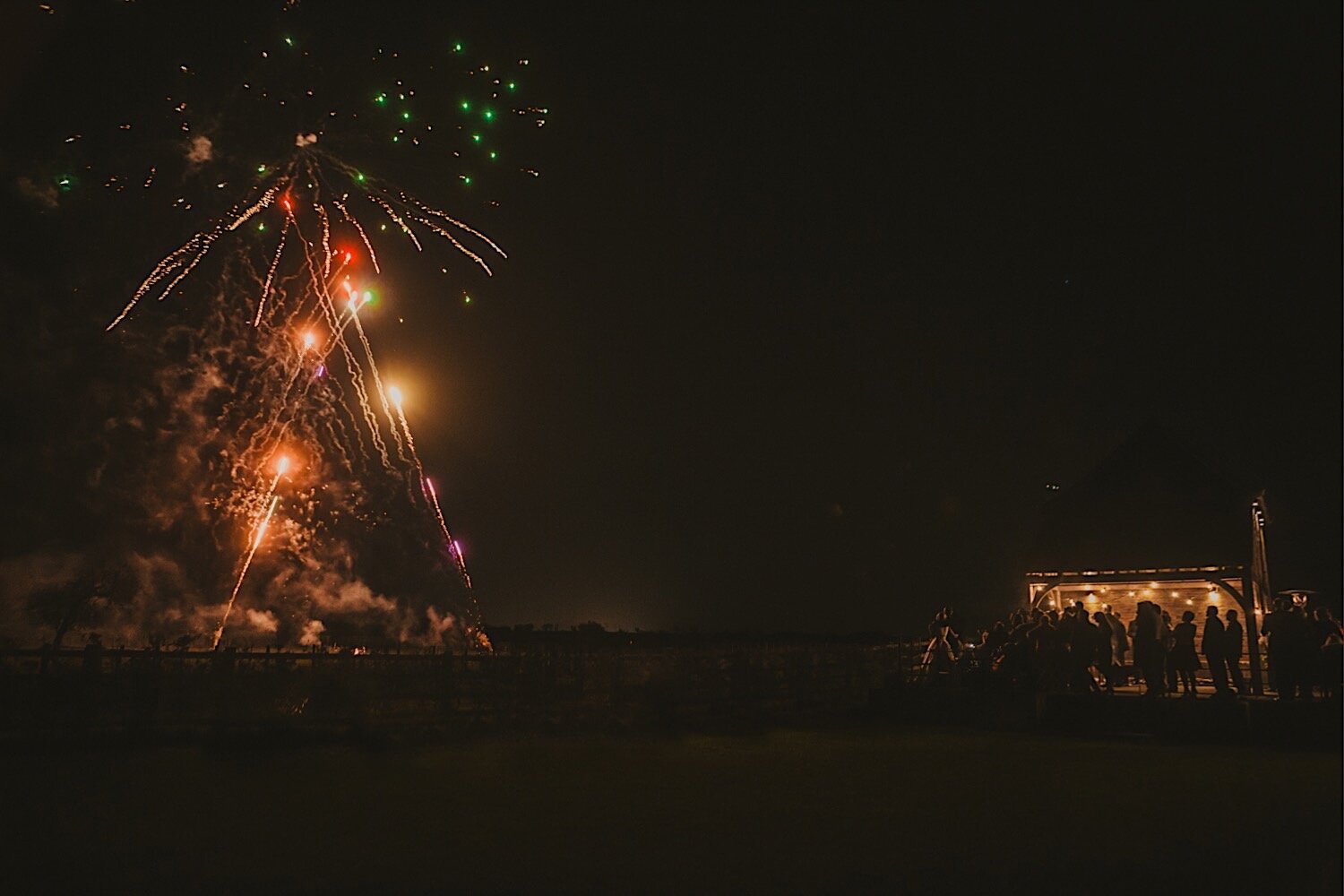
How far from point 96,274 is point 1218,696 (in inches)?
1221

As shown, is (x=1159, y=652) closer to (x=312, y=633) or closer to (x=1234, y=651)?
(x=1234, y=651)

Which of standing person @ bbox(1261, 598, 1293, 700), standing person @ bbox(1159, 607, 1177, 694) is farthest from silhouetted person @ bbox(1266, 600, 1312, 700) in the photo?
standing person @ bbox(1159, 607, 1177, 694)

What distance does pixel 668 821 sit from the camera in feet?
24.3

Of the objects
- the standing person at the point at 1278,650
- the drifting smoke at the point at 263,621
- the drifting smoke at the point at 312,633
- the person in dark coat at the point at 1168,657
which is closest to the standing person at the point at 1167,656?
the person in dark coat at the point at 1168,657

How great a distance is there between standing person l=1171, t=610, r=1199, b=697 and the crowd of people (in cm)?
1

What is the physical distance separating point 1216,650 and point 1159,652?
2.36 ft

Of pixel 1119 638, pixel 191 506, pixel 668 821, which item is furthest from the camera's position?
pixel 191 506

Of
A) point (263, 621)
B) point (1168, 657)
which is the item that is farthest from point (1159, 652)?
point (263, 621)

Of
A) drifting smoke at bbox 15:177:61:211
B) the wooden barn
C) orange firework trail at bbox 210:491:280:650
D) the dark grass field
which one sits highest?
drifting smoke at bbox 15:177:61:211

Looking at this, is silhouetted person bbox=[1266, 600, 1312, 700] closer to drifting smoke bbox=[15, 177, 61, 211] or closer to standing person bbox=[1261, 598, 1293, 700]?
standing person bbox=[1261, 598, 1293, 700]

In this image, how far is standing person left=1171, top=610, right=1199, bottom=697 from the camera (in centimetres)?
1410

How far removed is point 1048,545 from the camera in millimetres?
22875

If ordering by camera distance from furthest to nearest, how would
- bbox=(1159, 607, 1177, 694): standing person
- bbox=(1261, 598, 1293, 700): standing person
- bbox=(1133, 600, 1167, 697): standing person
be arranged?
1. bbox=(1159, 607, 1177, 694): standing person
2. bbox=(1133, 600, 1167, 697): standing person
3. bbox=(1261, 598, 1293, 700): standing person

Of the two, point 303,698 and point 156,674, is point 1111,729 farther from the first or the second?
point 156,674
